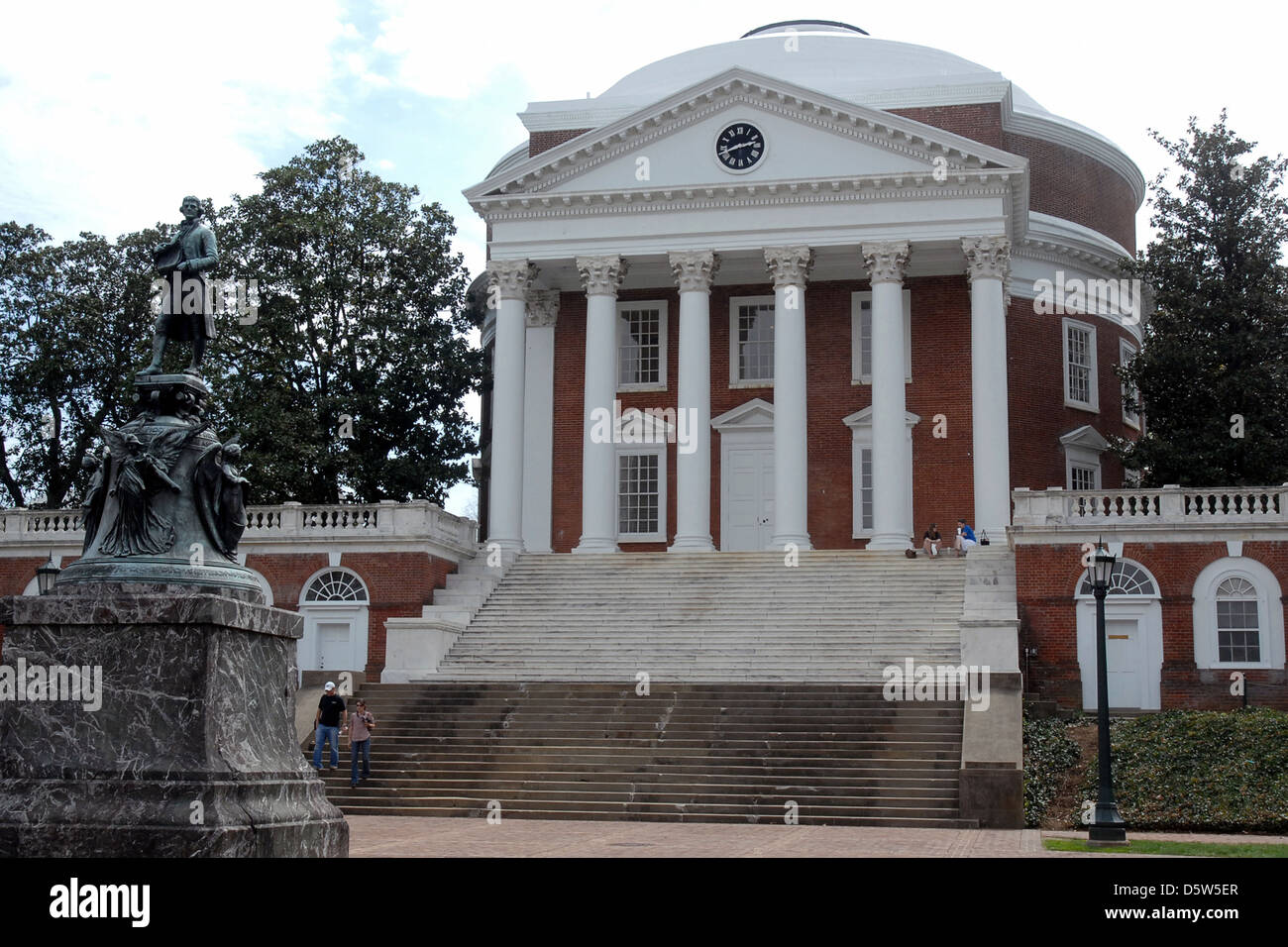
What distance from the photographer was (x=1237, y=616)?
32062mm

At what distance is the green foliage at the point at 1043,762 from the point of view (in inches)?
921

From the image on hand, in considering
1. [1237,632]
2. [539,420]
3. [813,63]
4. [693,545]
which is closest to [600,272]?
[539,420]

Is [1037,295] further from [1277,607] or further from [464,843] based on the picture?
[464,843]

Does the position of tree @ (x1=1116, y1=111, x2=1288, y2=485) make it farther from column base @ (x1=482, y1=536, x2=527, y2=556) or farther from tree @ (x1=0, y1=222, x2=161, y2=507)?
tree @ (x1=0, y1=222, x2=161, y2=507)

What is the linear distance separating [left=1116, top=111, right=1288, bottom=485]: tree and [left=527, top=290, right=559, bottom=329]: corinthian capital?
16.4 meters

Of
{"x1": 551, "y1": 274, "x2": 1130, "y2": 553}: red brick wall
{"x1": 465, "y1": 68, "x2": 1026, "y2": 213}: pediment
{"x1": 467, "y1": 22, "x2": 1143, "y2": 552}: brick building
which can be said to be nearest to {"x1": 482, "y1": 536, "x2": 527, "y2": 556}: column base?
{"x1": 467, "y1": 22, "x2": 1143, "y2": 552}: brick building

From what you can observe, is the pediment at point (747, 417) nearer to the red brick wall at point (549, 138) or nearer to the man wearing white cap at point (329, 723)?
the red brick wall at point (549, 138)

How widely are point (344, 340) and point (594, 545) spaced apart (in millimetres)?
12116

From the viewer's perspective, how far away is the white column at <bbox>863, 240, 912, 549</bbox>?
126ft

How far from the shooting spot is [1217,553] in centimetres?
3228

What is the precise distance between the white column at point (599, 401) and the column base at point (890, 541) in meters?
6.85

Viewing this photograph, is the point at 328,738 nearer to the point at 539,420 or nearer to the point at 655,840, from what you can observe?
the point at 655,840
